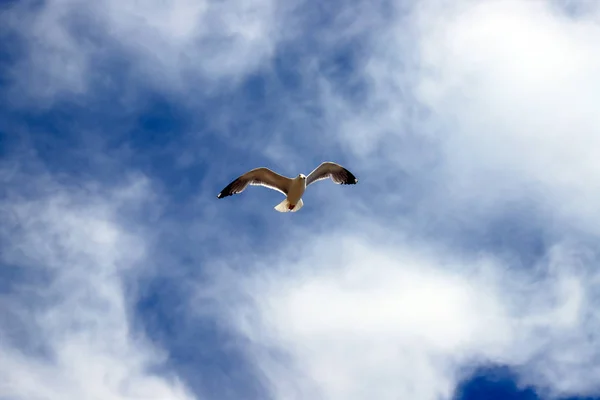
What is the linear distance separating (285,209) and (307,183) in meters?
1.13

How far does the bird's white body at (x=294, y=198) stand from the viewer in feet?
92.6

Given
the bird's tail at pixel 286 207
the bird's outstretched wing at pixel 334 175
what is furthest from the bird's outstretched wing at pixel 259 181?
the bird's outstretched wing at pixel 334 175

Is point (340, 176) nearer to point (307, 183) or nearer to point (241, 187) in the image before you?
point (307, 183)

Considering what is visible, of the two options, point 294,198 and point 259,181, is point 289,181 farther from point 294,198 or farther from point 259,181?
point 259,181

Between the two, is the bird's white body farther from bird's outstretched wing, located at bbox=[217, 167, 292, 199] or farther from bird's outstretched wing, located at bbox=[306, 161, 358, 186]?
bird's outstretched wing, located at bbox=[306, 161, 358, 186]

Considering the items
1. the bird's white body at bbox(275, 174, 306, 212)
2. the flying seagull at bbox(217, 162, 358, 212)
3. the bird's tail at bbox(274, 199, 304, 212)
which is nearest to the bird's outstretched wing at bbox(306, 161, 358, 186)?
the flying seagull at bbox(217, 162, 358, 212)

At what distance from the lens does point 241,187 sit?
28875 millimetres

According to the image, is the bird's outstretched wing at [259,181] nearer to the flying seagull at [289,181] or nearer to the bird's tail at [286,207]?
the flying seagull at [289,181]

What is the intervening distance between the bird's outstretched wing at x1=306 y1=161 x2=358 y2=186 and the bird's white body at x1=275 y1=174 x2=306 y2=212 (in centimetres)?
57

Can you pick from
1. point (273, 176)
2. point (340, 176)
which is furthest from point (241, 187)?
point (340, 176)

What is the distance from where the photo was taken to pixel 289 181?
2858 centimetres

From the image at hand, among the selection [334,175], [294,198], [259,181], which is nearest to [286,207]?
[294,198]

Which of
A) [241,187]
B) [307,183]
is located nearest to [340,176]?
[307,183]

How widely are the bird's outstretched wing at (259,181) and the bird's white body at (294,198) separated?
0.32m
